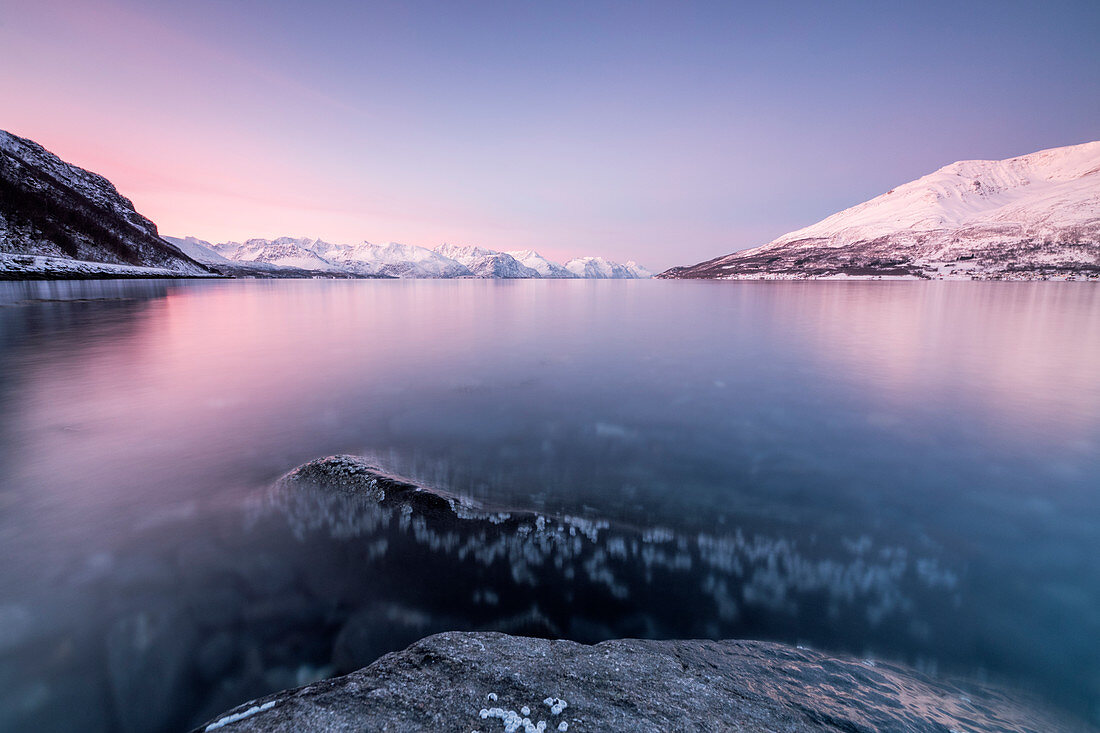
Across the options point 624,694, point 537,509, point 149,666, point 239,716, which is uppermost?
point 239,716

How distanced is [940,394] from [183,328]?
3624 centimetres

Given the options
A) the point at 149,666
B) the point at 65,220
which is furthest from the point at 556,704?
the point at 65,220

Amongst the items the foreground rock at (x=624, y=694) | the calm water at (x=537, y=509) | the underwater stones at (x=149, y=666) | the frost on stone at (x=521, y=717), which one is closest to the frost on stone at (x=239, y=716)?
the foreground rock at (x=624, y=694)

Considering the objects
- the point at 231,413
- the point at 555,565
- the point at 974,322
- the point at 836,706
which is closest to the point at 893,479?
the point at 836,706

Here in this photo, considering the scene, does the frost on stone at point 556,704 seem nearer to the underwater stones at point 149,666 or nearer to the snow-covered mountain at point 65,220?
the underwater stones at point 149,666

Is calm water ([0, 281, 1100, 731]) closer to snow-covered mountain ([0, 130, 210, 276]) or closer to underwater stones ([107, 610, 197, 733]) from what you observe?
underwater stones ([107, 610, 197, 733])

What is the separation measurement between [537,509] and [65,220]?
177516 mm

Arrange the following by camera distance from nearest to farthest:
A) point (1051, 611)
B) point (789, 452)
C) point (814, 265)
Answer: point (1051, 611) → point (789, 452) → point (814, 265)

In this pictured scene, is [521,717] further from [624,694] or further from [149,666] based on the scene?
[149,666]

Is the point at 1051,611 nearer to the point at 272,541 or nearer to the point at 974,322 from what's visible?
the point at 272,541

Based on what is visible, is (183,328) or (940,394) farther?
(183,328)

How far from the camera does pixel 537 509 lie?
6.22 meters

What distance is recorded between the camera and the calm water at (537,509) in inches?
157

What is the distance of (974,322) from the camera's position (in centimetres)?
2886
